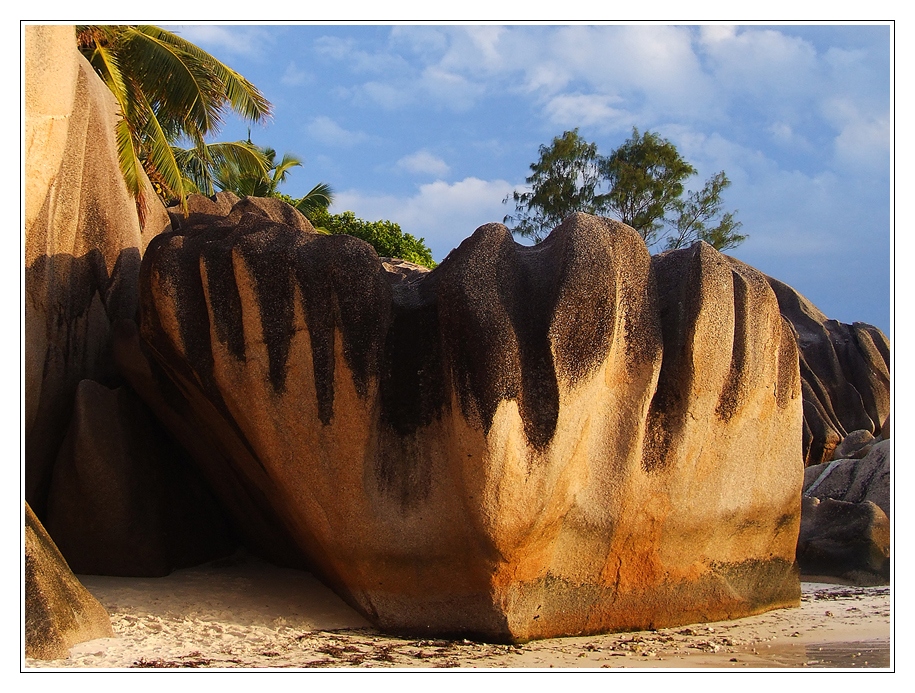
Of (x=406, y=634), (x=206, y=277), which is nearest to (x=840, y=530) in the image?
(x=406, y=634)

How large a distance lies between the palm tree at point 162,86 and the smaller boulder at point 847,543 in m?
7.63

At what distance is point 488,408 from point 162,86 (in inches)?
346

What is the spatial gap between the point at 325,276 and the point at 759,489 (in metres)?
3.19

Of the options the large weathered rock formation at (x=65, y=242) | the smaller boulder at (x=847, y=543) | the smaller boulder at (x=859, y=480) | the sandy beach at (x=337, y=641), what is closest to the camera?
the sandy beach at (x=337, y=641)

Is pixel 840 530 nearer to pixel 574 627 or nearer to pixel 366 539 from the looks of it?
pixel 574 627

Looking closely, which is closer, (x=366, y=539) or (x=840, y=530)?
(x=366, y=539)

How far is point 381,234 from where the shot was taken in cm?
2183

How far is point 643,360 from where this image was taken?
539 cm

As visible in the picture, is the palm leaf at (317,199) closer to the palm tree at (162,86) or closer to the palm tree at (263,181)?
the palm tree at (263,181)

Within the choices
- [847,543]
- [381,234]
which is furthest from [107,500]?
[381,234]

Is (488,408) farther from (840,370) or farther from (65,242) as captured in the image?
(840,370)

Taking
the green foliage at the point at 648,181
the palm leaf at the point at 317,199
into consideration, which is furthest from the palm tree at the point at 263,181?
the green foliage at the point at 648,181

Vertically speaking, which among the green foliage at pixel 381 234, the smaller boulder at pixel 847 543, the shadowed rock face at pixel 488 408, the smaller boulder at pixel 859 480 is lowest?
the smaller boulder at pixel 847 543

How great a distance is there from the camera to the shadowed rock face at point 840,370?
14469mm
